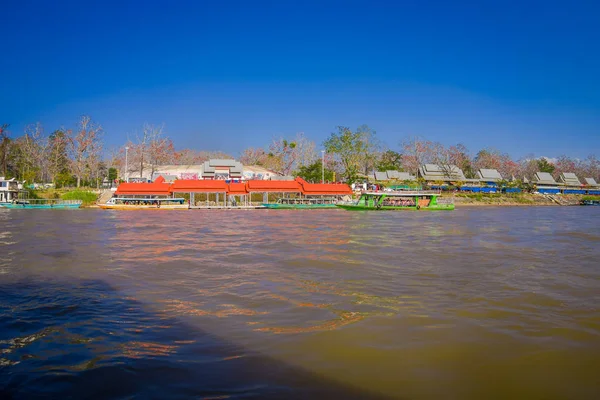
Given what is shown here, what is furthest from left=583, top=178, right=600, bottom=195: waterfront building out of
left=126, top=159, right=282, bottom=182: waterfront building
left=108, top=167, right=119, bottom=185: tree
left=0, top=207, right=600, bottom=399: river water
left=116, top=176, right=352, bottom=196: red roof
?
left=108, top=167, right=119, bottom=185: tree

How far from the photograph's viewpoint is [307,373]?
13.7ft

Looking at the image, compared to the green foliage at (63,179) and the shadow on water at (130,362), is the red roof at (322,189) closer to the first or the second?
the green foliage at (63,179)

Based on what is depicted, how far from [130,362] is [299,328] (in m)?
2.14

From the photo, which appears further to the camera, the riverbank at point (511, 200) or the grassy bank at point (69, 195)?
the riverbank at point (511, 200)

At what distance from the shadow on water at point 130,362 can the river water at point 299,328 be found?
0.02 meters

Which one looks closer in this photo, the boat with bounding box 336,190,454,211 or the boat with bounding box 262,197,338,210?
the boat with bounding box 336,190,454,211

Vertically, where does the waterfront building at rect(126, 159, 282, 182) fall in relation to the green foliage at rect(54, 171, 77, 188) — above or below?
above

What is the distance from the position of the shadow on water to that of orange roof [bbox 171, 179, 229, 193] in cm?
3860

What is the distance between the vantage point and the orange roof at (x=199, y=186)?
1731 inches

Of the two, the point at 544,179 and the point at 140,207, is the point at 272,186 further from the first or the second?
the point at 544,179

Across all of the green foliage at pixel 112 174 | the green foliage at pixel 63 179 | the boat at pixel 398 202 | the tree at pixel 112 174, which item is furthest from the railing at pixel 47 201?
the boat at pixel 398 202

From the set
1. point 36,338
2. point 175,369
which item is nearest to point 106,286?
point 36,338

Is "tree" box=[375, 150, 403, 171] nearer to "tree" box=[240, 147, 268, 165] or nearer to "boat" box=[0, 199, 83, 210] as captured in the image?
"tree" box=[240, 147, 268, 165]

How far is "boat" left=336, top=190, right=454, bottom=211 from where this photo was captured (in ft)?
145
